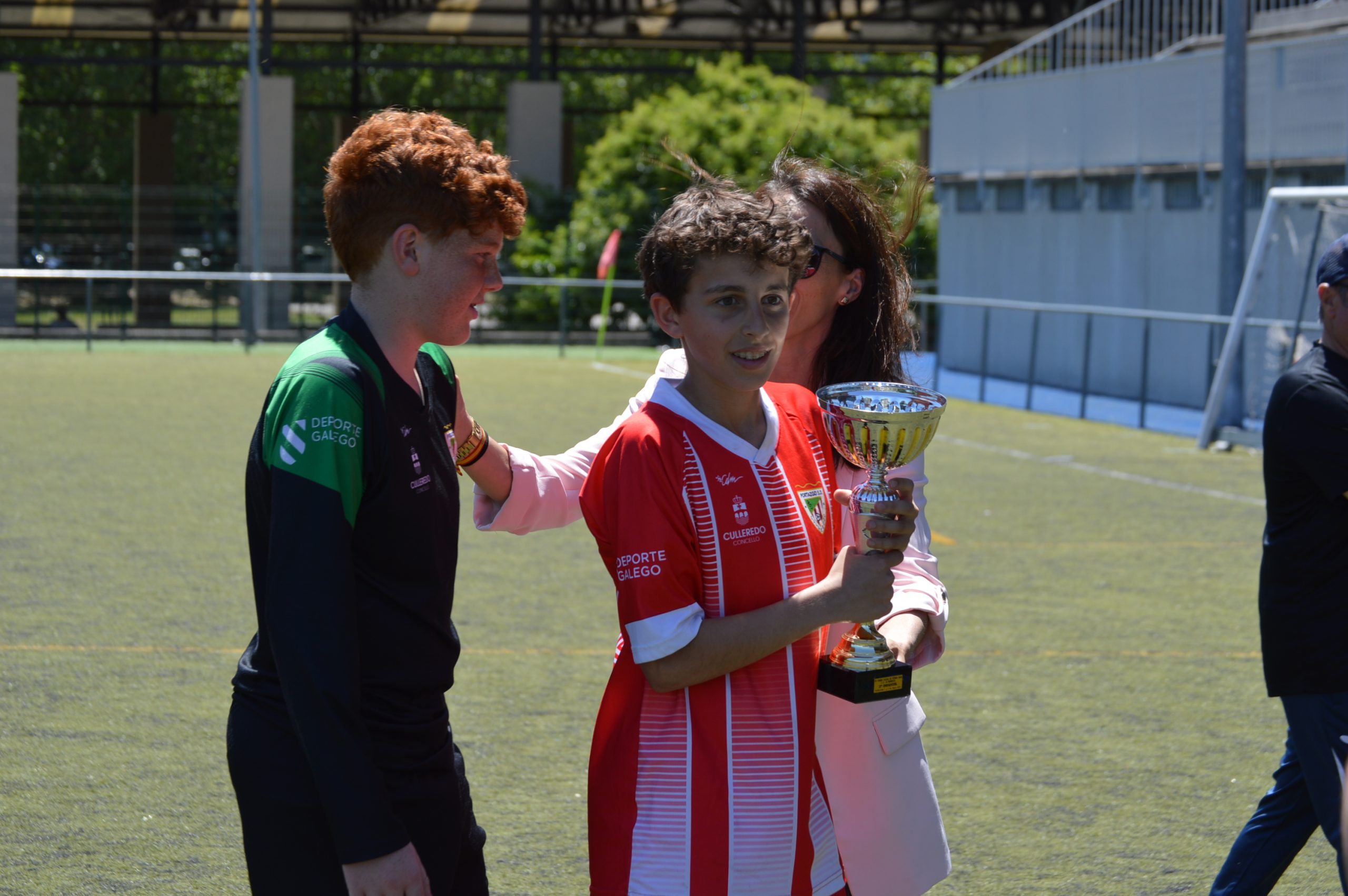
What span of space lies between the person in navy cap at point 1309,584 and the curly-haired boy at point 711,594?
5.46 feet

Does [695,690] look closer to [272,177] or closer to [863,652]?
[863,652]

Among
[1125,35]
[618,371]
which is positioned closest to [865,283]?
[618,371]

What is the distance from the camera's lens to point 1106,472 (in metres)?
14.0

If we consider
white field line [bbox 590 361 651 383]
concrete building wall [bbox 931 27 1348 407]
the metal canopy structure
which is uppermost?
the metal canopy structure

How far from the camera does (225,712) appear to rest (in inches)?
252

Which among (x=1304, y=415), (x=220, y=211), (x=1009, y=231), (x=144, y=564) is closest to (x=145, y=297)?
(x=220, y=211)

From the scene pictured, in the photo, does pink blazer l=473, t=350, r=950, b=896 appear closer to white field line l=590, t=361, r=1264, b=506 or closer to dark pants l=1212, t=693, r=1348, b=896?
dark pants l=1212, t=693, r=1348, b=896

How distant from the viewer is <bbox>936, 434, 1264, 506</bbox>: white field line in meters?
12.5

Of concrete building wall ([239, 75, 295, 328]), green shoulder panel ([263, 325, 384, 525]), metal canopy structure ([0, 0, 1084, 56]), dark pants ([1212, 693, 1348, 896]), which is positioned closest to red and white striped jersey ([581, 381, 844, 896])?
green shoulder panel ([263, 325, 384, 525])

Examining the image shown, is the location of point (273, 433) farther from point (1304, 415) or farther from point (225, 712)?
point (225, 712)

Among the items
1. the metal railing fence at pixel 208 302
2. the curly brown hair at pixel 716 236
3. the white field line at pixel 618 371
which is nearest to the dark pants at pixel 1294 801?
the curly brown hair at pixel 716 236

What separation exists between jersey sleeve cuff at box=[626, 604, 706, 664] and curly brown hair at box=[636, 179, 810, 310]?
514 millimetres

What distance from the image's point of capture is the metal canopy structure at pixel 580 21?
120ft

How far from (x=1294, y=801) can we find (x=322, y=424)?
9.15 ft
